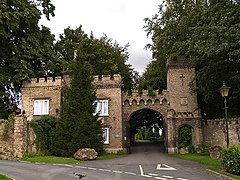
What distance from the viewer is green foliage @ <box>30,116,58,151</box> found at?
2750cm

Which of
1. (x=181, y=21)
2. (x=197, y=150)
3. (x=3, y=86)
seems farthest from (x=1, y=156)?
(x=181, y=21)

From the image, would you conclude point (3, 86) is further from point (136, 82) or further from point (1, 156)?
point (136, 82)

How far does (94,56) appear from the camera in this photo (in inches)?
1644

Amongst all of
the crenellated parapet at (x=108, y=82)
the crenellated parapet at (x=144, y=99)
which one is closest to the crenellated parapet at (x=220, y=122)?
the crenellated parapet at (x=144, y=99)

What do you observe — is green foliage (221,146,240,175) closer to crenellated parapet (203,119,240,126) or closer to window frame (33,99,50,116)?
crenellated parapet (203,119,240,126)

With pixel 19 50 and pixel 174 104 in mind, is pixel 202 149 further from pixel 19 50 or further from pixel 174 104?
pixel 19 50

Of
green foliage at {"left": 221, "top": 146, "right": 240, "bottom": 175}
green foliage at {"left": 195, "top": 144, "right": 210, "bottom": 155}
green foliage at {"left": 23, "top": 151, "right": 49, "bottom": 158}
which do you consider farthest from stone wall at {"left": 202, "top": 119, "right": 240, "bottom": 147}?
green foliage at {"left": 23, "top": 151, "right": 49, "bottom": 158}

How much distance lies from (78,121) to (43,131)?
13.1 ft

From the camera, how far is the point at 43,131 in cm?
2830

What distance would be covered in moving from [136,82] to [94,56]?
38.6 ft

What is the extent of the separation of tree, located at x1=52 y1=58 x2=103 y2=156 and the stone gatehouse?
585 cm

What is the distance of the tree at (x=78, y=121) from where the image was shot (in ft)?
85.0

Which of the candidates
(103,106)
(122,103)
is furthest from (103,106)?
(122,103)

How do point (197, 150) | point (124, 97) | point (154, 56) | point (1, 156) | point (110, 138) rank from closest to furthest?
point (1, 156)
point (197, 150)
point (110, 138)
point (124, 97)
point (154, 56)
